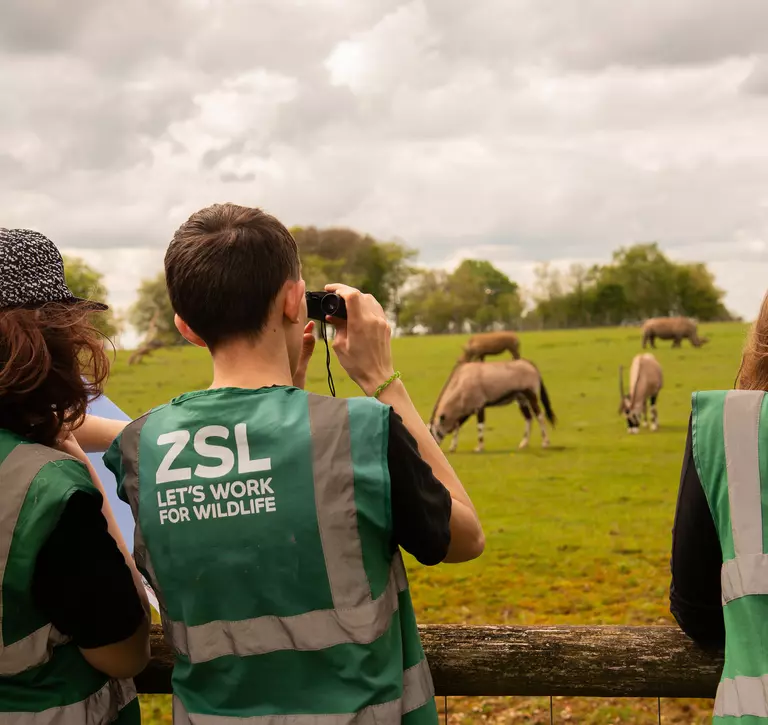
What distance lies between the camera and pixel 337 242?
7175cm

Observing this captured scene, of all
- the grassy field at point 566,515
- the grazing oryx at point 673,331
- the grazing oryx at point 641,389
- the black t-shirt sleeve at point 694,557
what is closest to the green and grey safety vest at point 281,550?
the black t-shirt sleeve at point 694,557

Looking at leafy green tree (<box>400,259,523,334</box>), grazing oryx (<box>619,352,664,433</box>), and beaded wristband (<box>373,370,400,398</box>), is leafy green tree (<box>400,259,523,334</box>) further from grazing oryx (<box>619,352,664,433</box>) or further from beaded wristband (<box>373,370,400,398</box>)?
beaded wristband (<box>373,370,400,398</box>)

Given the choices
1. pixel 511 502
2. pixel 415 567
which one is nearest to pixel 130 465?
pixel 415 567

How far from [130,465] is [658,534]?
42.4ft

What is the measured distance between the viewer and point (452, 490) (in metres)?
1.56

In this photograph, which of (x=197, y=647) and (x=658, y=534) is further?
(x=658, y=534)

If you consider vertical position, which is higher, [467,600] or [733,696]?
[733,696]

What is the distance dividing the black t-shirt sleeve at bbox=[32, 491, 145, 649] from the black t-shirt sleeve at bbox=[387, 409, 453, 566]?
→ 46 centimetres

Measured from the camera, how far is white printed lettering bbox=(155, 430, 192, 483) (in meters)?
1.48

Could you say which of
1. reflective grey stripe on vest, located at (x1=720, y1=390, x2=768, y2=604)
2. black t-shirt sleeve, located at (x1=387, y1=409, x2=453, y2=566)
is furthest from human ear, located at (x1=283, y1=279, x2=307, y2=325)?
reflective grey stripe on vest, located at (x1=720, y1=390, x2=768, y2=604)

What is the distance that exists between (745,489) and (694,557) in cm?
19

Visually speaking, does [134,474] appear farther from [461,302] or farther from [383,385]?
[461,302]

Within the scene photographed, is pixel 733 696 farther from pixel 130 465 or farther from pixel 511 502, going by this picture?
pixel 511 502

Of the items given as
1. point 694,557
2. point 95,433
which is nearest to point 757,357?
point 694,557
